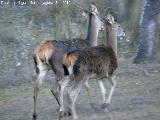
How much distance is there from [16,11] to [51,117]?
43.7 feet

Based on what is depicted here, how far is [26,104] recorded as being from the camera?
12859mm

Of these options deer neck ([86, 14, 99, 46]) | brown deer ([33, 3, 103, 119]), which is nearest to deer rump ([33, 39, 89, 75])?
brown deer ([33, 3, 103, 119])

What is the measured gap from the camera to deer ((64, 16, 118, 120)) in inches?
417

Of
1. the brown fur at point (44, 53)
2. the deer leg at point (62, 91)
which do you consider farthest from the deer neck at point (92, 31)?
the deer leg at point (62, 91)

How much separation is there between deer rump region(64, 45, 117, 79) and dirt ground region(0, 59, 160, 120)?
793mm

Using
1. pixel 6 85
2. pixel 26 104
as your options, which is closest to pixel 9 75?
pixel 6 85

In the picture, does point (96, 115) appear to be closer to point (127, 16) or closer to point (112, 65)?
point (112, 65)

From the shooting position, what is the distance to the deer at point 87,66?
10602 mm

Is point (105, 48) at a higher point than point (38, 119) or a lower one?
higher

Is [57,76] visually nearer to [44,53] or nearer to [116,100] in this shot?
[44,53]

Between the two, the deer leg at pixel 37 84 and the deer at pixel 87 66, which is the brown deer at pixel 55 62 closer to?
the deer leg at pixel 37 84

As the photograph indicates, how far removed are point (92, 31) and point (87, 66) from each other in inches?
107

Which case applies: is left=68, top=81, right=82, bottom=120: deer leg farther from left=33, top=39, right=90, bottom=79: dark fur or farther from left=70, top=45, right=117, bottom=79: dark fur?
left=33, top=39, right=90, bottom=79: dark fur

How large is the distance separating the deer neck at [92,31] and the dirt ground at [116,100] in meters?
1.25
